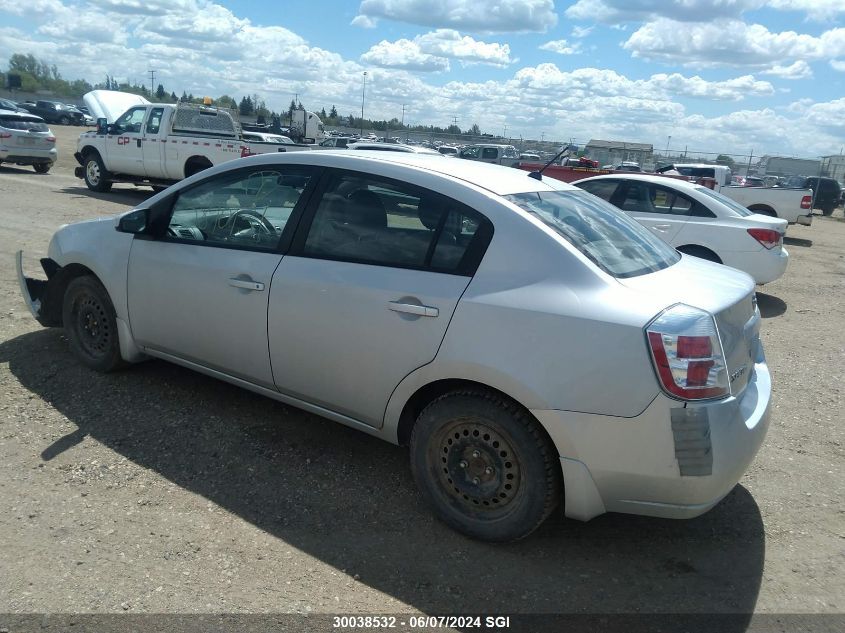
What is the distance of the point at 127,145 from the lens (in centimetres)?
1623


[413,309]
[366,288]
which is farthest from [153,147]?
[413,309]

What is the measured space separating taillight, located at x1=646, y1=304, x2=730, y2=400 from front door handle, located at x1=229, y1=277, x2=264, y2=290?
212cm

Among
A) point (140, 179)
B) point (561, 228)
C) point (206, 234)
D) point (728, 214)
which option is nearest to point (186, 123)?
point (140, 179)

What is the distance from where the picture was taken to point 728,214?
9.27 m

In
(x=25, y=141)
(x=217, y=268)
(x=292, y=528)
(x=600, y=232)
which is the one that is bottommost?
(x=292, y=528)

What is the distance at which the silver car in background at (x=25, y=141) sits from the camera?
19.4 metres

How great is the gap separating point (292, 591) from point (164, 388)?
2.37 m

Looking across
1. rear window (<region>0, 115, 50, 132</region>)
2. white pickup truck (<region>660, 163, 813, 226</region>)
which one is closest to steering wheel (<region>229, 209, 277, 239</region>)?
white pickup truck (<region>660, 163, 813, 226</region>)

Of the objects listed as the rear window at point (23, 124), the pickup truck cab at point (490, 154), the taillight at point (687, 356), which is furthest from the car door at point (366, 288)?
the pickup truck cab at point (490, 154)

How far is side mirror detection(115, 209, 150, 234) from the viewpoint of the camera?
175 inches

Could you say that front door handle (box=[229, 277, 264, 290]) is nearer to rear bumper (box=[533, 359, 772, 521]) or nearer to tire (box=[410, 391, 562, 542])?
tire (box=[410, 391, 562, 542])

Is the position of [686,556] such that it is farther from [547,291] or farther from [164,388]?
[164,388]

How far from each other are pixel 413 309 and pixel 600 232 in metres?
1.06

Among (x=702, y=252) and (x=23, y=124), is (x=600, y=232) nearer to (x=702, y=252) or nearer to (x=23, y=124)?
(x=702, y=252)
